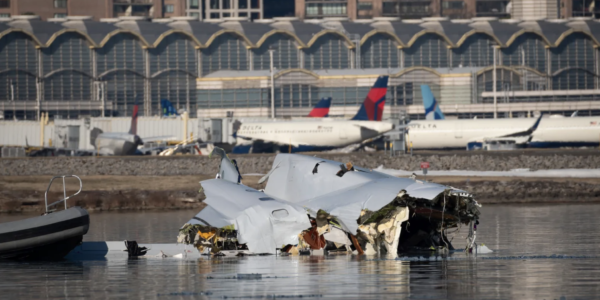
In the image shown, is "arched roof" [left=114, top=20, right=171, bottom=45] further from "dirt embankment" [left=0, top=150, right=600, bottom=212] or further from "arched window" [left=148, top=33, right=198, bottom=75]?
"dirt embankment" [left=0, top=150, right=600, bottom=212]

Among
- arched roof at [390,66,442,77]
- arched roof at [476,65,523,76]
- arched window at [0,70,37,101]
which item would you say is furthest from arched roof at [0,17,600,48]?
arched roof at [390,66,442,77]

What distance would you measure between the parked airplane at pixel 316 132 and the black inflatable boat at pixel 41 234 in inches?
2483

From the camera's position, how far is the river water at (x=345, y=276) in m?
19.6

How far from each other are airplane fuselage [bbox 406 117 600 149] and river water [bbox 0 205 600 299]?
211 ft

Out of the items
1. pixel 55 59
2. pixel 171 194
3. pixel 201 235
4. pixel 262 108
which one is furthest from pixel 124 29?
pixel 201 235

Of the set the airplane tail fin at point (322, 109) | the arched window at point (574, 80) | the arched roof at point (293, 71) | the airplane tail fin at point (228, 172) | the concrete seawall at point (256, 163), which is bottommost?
the concrete seawall at point (256, 163)

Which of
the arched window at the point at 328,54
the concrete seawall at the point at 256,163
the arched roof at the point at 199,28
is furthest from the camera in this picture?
the arched window at the point at 328,54

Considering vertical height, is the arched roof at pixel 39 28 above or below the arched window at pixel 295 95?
above

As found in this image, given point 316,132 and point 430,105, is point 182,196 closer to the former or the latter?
point 316,132

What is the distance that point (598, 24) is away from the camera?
531 ft

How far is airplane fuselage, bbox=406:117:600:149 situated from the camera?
93.8m

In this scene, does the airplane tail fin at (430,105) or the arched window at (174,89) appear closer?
the airplane tail fin at (430,105)

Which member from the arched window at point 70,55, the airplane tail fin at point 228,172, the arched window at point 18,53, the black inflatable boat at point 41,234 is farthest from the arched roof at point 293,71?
the black inflatable boat at point 41,234

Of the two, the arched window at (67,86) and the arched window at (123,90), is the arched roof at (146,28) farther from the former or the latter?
the arched window at (67,86)
